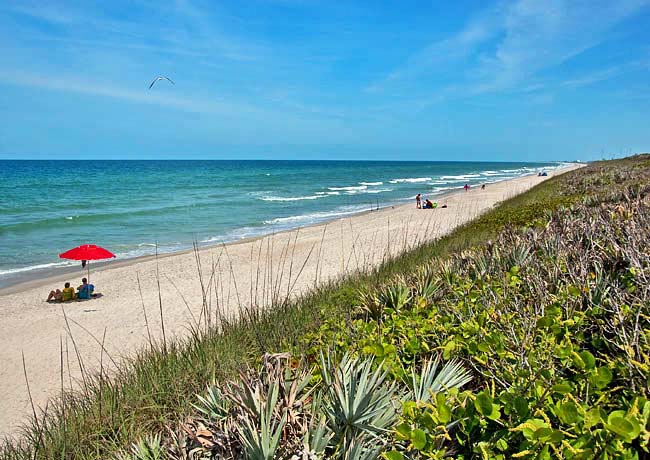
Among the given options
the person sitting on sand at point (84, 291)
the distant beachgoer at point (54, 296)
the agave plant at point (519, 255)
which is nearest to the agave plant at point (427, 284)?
the agave plant at point (519, 255)

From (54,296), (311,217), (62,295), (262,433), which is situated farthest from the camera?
(311,217)

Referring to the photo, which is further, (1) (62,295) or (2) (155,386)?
(1) (62,295)

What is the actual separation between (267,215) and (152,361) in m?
24.5

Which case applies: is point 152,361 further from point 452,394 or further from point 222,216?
point 222,216

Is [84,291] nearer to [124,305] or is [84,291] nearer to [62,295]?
[62,295]

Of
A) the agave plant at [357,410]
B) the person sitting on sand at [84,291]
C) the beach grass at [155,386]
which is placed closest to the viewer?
the agave plant at [357,410]

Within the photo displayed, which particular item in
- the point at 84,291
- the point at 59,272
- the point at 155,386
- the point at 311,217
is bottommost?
the point at 59,272

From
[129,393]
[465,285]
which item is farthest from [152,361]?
[465,285]

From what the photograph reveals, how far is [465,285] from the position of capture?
4.16 meters

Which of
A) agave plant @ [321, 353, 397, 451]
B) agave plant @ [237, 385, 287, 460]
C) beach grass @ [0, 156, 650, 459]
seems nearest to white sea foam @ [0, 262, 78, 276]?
beach grass @ [0, 156, 650, 459]

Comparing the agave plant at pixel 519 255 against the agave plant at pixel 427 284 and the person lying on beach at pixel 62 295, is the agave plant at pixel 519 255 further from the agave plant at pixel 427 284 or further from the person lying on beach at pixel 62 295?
the person lying on beach at pixel 62 295

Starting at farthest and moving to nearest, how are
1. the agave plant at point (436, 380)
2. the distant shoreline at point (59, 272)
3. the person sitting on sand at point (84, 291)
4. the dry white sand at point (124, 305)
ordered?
the distant shoreline at point (59, 272)
the person sitting on sand at point (84, 291)
the dry white sand at point (124, 305)
the agave plant at point (436, 380)

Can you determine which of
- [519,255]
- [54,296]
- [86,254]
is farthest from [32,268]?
[519,255]

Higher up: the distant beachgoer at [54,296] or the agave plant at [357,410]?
the agave plant at [357,410]
